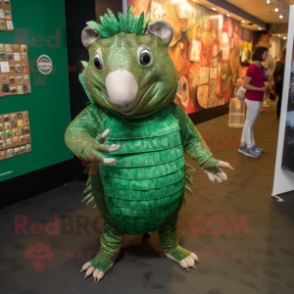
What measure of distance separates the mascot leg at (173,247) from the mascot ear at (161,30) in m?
0.94

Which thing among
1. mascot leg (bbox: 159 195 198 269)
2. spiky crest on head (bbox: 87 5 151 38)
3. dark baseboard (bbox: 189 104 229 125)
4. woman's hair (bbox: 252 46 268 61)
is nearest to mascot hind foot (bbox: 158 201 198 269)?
mascot leg (bbox: 159 195 198 269)

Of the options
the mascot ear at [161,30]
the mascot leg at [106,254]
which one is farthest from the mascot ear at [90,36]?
the mascot leg at [106,254]

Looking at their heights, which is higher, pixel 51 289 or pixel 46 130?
pixel 46 130

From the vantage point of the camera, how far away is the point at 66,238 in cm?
204

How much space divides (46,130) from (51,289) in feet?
5.07

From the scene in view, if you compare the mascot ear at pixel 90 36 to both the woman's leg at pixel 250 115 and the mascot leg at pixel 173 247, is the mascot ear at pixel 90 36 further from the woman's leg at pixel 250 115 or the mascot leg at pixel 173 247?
the woman's leg at pixel 250 115

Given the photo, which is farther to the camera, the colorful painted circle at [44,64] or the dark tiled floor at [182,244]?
the colorful painted circle at [44,64]

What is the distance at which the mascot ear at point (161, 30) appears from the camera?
1.33m

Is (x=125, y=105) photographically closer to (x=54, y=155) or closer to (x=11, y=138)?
(x=11, y=138)

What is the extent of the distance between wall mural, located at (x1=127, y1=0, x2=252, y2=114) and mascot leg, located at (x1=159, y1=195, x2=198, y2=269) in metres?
2.67

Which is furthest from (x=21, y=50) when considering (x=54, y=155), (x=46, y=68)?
(x=54, y=155)

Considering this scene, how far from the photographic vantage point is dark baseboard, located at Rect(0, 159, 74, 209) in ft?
8.16

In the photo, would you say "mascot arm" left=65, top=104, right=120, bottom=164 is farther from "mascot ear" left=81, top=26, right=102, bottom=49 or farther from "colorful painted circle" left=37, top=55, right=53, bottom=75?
"colorful painted circle" left=37, top=55, right=53, bottom=75

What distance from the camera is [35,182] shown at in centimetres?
270
